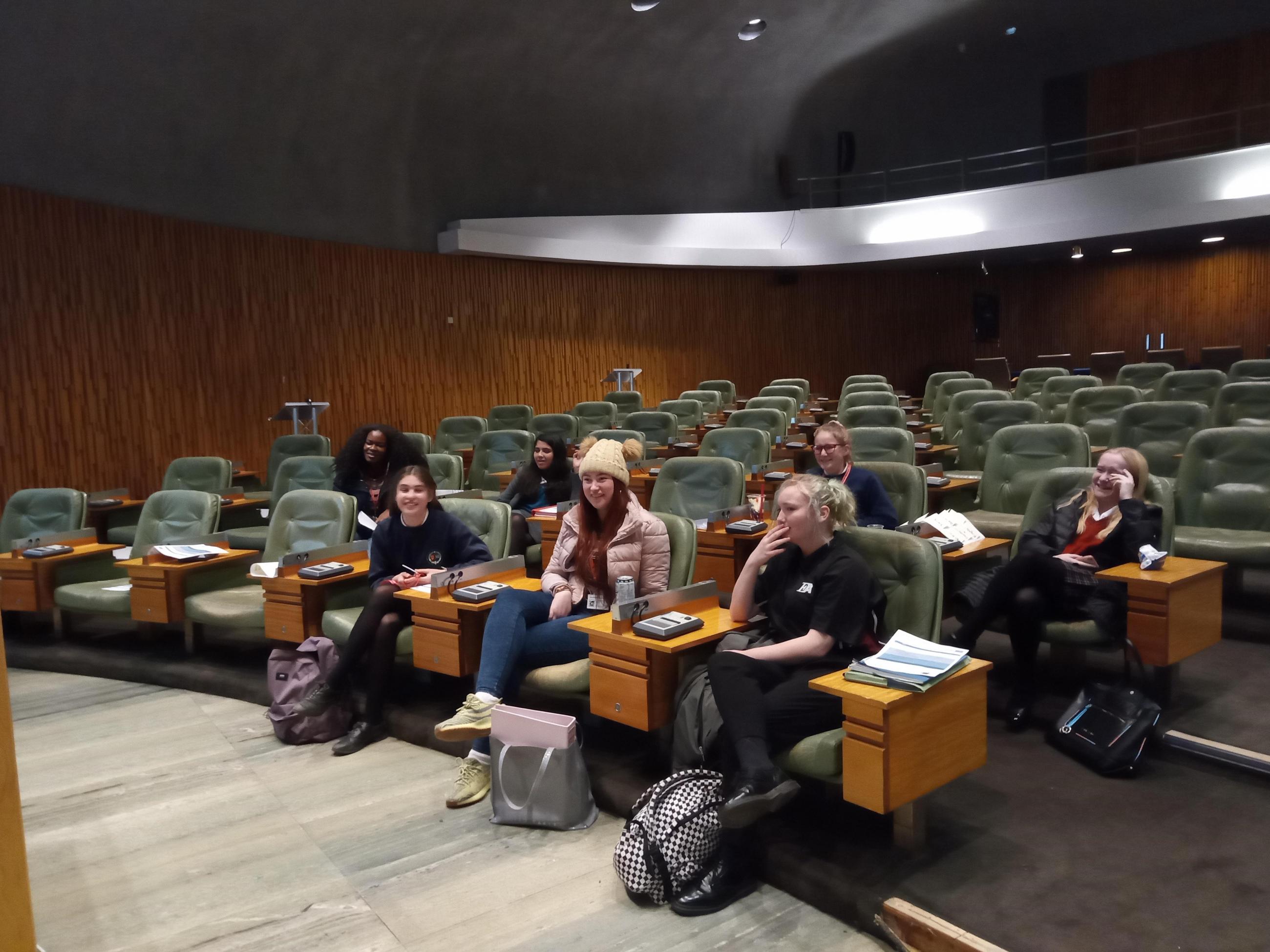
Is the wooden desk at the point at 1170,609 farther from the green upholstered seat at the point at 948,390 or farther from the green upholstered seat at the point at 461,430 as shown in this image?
the green upholstered seat at the point at 461,430

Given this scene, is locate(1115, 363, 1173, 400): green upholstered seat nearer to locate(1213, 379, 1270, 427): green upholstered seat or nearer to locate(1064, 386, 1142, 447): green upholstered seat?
locate(1064, 386, 1142, 447): green upholstered seat

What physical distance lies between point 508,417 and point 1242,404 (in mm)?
Result: 5812

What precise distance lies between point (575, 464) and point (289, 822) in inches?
103

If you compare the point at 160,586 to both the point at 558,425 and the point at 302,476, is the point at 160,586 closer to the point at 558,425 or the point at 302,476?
the point at 302,476

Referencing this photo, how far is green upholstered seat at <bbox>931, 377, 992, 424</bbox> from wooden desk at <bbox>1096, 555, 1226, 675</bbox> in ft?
17.8

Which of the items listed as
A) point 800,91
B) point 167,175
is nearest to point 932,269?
point 800,91

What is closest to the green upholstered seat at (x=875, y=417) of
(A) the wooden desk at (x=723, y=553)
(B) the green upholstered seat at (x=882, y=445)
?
(B) the green upholstered seat at (x=882, y=445)

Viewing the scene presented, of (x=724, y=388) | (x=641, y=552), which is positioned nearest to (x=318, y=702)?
(x=641, y=552)

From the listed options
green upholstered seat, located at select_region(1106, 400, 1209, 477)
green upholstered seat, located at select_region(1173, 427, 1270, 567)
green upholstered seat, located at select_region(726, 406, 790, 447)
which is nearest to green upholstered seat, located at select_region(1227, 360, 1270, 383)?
green upholstered seat, located at select_region(1106, 400, 1209, 477)

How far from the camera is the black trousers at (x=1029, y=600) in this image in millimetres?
3061

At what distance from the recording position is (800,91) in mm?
13258

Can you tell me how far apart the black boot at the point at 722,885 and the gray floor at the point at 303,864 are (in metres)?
0.03

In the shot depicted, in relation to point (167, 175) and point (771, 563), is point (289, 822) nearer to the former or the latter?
point (771, 563)

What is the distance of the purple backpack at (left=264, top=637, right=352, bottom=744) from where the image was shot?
3613mm
